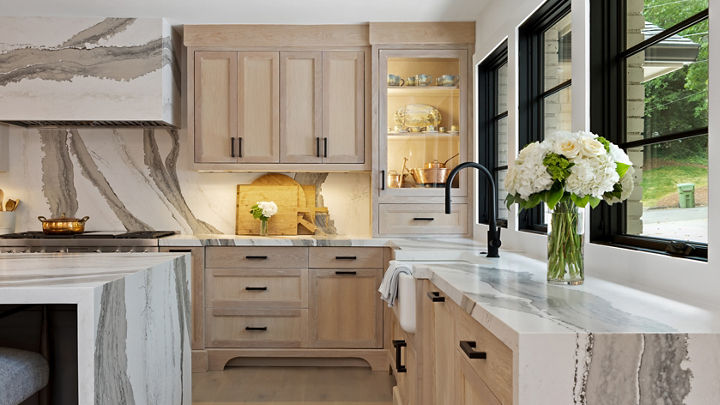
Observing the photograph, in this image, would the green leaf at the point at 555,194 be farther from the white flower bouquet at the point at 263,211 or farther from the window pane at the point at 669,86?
the white flower bouquet at the point at 263,211

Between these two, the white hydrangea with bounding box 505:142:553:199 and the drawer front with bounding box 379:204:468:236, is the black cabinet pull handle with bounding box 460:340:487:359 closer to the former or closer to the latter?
the white hydrangea with bounding box 505:142:553:199

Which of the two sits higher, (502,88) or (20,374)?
(502,88)

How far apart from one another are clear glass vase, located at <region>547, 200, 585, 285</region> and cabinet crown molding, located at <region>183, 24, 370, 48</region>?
2.56 meters

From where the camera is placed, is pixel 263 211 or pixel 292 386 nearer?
pixel 292 386

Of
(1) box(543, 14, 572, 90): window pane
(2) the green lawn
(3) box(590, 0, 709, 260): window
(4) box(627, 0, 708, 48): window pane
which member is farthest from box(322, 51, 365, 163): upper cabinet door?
(2) the green lawn

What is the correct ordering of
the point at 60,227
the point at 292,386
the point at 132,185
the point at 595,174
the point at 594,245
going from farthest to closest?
the point at 132,185
the point at 60,227
the point at 292,386
the point at 594,245
the point at 595,174

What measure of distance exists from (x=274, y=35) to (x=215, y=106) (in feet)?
2.10

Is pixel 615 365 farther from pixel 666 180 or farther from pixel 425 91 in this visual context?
pixel 425 91

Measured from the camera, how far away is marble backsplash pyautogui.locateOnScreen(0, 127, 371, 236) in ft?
14.0

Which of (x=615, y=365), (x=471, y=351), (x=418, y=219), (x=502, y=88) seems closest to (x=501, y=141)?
(x=502, y=88)

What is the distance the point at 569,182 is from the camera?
1.56 metres

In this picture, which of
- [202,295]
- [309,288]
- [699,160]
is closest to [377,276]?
[309,288]

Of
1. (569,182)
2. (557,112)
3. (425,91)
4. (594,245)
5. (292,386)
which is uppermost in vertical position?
(425,91)

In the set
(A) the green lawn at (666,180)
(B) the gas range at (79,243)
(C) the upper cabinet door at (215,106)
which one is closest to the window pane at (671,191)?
(A) the green lawn at (666,180)
